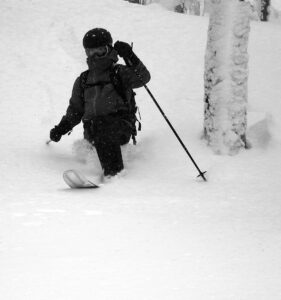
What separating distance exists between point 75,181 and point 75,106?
1.27 meters

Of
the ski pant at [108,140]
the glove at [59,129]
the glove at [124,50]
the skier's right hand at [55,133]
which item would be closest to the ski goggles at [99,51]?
the glove at [124,50]

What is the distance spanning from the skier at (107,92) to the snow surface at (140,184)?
39cm

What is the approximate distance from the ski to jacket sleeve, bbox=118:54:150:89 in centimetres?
133

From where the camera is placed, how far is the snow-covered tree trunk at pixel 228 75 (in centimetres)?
604

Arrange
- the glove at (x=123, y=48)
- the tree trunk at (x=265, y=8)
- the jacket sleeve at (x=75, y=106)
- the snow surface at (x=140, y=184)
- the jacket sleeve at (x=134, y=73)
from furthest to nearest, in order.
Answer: the tree trunk at (x=265, y=8), the jacket sleeve at (x=75, y=106), the jacket sleeve at (x=134, y=73), the glove at (x=123, y=48), the snow surface at (x=140, y=184)

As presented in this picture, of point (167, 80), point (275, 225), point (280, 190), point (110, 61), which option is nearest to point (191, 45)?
point (167, 80)

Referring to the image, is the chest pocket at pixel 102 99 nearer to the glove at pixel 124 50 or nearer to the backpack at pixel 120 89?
the backpack at pixel 120 89

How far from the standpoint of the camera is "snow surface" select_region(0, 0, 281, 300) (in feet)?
8.80

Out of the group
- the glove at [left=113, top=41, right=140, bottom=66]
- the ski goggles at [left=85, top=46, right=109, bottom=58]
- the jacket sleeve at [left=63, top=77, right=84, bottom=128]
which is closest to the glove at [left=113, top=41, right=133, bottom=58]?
the glove at [left=113, top=41, right=140, bottom=66]

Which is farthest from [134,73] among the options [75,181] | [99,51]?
[75,181]

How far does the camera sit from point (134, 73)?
562 cm

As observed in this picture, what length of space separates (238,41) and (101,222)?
132 inches

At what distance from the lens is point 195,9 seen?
23.6 metres

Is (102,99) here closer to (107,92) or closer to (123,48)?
(107,92)
